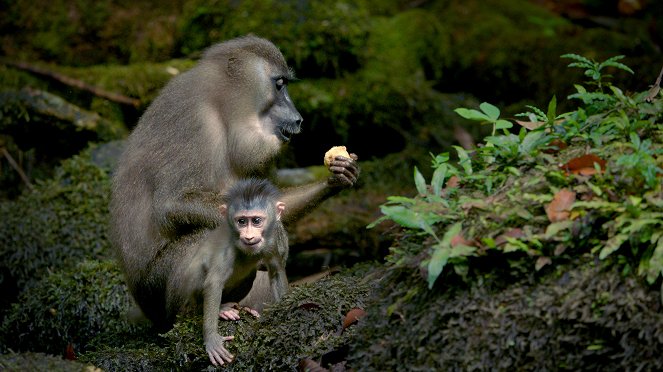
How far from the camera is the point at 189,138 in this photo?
21.5ft

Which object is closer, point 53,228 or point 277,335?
point 277,335

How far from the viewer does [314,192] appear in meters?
6.80

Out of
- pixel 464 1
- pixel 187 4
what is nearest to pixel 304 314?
pixel 187 4

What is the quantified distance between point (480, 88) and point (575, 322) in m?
8.84

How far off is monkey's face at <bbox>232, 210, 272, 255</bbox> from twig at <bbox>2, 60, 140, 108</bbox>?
17.2 ft

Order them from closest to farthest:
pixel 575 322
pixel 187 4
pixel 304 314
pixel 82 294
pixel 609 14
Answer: pixel 575 322
pixel 304 314
pixel 82 294
pixel 187 4
pixel 609 14

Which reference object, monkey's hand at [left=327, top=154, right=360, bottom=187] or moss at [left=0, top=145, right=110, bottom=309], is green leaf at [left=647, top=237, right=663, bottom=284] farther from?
moss at [left=0, top=145, right=110, bottom=309]

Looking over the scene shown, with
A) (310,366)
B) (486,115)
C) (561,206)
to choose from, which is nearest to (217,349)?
(310,366)

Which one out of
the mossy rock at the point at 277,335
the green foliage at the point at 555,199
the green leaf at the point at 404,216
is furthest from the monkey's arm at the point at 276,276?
the green leaf at the point at 404,216

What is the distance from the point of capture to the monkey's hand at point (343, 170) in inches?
257

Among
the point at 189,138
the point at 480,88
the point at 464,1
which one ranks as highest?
the point at 189,138

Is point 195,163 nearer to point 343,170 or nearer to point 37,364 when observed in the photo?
point 343,170

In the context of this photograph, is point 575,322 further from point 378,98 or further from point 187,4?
point 187,4

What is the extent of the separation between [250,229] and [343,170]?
3.08 ft
